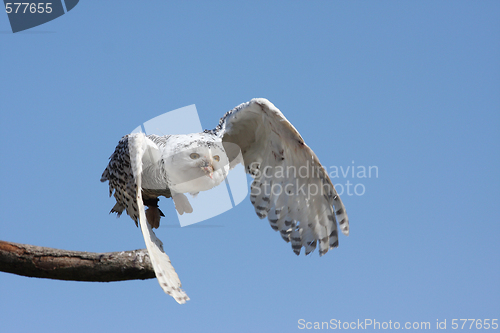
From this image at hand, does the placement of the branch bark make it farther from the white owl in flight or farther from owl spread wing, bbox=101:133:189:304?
the white owl in flight

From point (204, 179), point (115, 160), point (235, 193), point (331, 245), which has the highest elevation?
point (115, 160)

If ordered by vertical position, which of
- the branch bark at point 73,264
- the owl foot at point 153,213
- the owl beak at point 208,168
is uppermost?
the owl beak at point 208,168

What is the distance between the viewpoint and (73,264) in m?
4.17

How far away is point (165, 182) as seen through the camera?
546 cm

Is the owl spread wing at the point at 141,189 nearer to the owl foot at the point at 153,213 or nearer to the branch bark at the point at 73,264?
the owl foot at the point at 153,213

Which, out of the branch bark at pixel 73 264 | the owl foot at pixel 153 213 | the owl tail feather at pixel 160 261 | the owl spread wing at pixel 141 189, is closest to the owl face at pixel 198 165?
the owl spread wing at pixel 141 189

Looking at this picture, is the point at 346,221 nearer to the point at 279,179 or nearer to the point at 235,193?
the point at 279,179

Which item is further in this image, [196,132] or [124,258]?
[196,132]

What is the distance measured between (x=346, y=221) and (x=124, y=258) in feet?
8.23

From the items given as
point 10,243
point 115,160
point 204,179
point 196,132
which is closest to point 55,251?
point 10,243

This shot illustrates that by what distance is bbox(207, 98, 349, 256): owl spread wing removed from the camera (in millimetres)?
5172

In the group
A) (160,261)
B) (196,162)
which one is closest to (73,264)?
(160,261)

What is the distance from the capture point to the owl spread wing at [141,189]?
3900 millimetres

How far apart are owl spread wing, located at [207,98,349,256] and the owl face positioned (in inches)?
12.7
